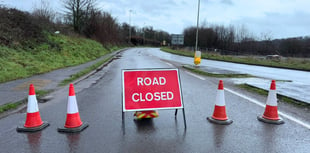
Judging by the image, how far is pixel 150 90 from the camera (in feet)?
15.2

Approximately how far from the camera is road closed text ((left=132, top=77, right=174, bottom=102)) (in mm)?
4562

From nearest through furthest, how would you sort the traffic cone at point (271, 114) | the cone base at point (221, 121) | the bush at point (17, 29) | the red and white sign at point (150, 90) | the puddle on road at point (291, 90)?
the red and white sign at point (150, 90) < the cone base at point (221, 121) < the traffic cone at point (271, 114) < the puddle on road at point (291, 90) < the bush at point (17, 29)

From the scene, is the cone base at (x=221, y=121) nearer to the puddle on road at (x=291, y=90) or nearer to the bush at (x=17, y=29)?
the puddle on road at (x=291, y=90)

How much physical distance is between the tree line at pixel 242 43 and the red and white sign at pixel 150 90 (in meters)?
61.3

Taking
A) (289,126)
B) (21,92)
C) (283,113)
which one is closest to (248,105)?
(283,113)

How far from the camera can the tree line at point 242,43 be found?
68.1 meters

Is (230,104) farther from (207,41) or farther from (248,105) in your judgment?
(207,41)

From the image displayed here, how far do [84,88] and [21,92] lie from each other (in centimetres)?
209

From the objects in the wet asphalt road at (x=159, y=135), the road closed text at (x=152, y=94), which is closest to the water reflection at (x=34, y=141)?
the wet asphalt road at (x=159, y=135)

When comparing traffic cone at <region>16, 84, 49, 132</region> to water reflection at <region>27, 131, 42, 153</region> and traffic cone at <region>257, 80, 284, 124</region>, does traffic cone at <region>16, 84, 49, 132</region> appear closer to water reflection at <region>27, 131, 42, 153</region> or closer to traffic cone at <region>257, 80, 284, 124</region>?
water reflection at <region>27, 131, 42, 153</region>

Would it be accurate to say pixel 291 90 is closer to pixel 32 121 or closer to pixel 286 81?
pixel 286 81

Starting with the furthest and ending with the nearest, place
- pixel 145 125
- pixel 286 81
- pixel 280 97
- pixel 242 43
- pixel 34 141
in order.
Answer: pixel 242 43 < pixel 286 81 < pixel 280 97 < pixel 145 125 < pixel 34 141

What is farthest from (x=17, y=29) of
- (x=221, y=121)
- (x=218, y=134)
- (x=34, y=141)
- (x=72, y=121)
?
(x=218, y=134)

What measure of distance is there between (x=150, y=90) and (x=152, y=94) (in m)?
0.10
